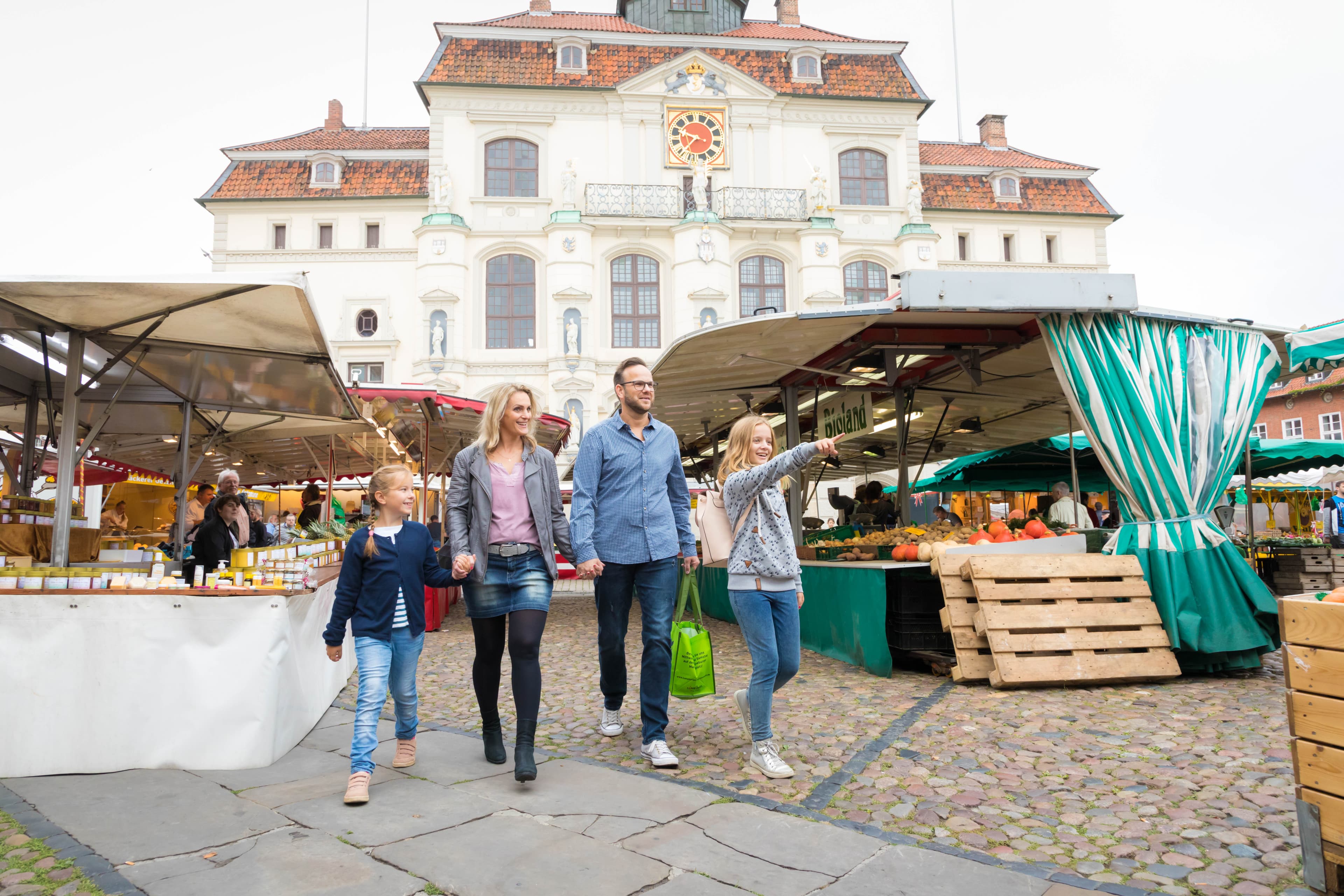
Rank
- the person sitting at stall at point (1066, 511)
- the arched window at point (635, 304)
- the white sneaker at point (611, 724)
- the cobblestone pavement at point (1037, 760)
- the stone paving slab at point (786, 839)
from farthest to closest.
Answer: the arched window at point (635, 304) < the person sitting at stall at point (1066, 511) < the white sneaker at point (611, 724) < the cobblestone pavement at point (1037, 760) < the stone paving slab at point (786, 839)

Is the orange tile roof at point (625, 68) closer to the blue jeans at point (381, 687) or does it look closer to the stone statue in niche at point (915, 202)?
the stone statue in niche at point (915, 202)

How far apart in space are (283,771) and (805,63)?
33.7 metres

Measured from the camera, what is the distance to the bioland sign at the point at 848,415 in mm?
9375

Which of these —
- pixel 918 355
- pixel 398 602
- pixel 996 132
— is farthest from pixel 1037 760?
pixel 996 132

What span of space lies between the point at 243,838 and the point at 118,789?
3.33 feet

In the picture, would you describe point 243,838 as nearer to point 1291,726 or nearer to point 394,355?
point 1291,726

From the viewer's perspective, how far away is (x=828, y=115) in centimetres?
3250

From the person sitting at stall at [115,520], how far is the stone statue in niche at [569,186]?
1934cm

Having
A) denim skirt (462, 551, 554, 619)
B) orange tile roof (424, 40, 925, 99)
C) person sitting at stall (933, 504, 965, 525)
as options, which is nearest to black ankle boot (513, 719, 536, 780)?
denim skirt (462, 551, 554, 619)

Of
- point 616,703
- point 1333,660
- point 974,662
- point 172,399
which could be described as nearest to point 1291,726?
point 1333,660

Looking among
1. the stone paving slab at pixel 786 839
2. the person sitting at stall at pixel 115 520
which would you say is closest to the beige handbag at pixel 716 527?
the stone paving slab at pixel 786 839

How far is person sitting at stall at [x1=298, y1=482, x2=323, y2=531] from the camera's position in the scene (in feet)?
38.1

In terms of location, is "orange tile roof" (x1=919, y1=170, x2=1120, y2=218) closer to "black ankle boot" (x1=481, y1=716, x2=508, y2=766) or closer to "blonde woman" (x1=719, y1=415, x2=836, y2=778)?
"blonde woman" (x1=719, y1=415, x2=836, y2=778)

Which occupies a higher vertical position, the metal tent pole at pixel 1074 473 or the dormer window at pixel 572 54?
the dormer window at pixel 572 54
